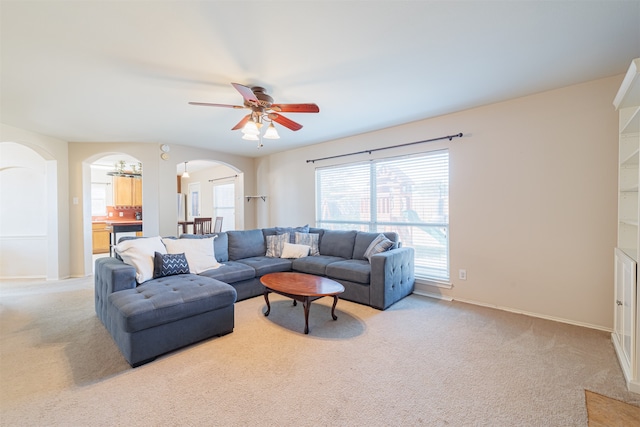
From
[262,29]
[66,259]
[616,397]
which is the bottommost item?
[616,397]

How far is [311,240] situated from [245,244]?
1.09 meters

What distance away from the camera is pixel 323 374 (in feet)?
6.64

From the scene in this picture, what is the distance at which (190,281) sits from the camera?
9.32 ft

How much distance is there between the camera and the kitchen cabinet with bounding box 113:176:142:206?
7.70 m

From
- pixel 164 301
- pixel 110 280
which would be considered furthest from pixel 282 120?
pixel 110 280

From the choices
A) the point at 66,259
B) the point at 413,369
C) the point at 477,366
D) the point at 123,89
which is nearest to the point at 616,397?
the point at 477,366

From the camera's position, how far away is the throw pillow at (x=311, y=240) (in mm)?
4594

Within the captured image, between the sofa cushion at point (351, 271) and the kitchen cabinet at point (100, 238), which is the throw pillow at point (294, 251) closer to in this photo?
the sofa cushion at point (351, 271)

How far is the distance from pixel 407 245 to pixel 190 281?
119 inches

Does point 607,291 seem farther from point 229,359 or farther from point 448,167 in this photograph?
point 229,359

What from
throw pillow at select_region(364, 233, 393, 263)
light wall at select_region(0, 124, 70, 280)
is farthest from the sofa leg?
light wall at select_region(0, 124, 70, 280)

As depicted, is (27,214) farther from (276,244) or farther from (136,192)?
(276,244)

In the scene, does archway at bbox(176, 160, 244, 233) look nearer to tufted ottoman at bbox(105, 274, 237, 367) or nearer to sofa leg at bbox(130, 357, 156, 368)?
tufted ottoman at bbox(105, 274, 237, 367)

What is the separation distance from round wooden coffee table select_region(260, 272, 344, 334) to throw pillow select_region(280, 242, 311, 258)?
1084 mm
